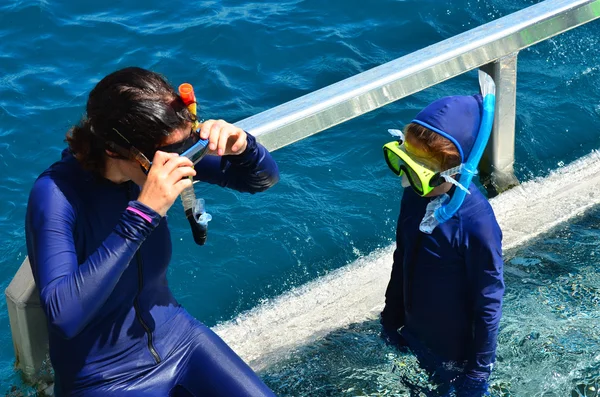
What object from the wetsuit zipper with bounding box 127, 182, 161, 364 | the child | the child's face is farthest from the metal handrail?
the wetsuit zipper with bounding box 127, 182, 161, 364

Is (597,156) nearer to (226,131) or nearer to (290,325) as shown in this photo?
(290,325)

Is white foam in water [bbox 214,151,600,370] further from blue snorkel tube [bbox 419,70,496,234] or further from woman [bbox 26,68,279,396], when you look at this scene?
blue snorkel tube [bbox 419,70,496,234]

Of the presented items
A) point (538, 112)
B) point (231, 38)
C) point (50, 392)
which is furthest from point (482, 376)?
point (231, 38)

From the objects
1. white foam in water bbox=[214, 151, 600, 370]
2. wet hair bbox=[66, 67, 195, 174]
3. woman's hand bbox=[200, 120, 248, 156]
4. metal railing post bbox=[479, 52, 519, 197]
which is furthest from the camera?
metal railing post bbox=[479, 52, 519, 197]

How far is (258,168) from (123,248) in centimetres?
79

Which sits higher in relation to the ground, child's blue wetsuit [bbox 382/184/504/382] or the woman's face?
the woman's face

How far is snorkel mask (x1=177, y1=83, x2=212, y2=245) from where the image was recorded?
249cm

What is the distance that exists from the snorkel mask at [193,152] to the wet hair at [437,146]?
0.76m

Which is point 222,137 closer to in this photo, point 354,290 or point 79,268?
point 79,268

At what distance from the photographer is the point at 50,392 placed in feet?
10.6

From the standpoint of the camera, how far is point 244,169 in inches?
118

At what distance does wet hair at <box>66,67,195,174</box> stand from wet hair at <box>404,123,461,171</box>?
82cm

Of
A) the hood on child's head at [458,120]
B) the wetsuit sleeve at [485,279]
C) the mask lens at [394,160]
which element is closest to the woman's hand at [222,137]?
the mask lens at [394,160]

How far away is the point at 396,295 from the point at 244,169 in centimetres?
90
